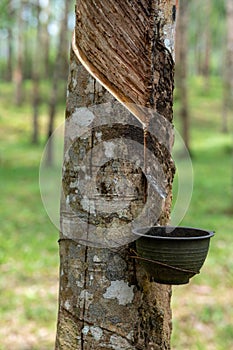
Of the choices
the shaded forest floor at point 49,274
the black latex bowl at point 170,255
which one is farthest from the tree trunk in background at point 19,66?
the black latex bowl at point 170,255

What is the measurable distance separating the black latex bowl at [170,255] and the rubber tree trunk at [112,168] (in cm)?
8

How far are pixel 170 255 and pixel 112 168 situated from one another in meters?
0.32

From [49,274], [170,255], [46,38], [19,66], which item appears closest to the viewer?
[170,255]

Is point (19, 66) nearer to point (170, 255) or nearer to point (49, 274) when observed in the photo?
point (49, 274)

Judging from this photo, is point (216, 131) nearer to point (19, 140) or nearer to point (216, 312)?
point (19, 140)

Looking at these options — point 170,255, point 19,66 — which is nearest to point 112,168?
point 170,255

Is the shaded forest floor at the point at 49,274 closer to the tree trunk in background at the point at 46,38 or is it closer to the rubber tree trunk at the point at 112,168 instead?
the rubber tree trunk at the point at 112,168

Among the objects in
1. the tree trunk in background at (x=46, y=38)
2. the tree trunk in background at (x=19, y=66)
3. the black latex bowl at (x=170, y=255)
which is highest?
the tree trunk in background at (x=46, y=38)

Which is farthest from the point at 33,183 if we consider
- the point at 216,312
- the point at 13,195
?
the point at 216,312

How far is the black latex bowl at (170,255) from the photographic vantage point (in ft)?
5.41

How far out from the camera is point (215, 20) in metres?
33.7

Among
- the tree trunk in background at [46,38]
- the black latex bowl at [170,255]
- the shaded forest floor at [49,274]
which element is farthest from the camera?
the tree trunk in background at [46,38]

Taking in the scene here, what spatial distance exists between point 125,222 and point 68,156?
0.92 ft

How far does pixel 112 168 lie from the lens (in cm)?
175
